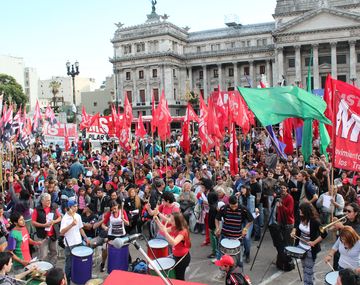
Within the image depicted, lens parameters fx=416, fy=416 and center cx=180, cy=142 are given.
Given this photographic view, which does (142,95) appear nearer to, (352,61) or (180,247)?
(352,61)

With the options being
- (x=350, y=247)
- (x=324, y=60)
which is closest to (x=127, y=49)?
(x=324, y=60)

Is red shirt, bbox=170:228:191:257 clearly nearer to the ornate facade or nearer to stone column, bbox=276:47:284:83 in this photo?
the ornate facade

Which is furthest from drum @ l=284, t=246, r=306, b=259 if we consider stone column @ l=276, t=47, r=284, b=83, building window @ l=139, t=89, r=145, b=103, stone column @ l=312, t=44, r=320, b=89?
building window @ l=139, t=89, r=145, b=103

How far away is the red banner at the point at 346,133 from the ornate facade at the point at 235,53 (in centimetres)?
5026

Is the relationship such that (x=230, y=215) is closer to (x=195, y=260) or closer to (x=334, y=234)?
(x=195, y=260)

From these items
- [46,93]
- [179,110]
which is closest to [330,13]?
[179,110]

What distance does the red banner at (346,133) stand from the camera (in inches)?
307

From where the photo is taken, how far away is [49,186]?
1045cm

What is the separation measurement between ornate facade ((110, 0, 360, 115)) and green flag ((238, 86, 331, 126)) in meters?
47.7

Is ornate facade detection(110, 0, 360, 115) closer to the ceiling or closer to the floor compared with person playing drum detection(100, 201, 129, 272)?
closer to the ceiling

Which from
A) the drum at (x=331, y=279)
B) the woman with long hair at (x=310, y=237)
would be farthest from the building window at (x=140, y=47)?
the drum at (x=331, y=279)

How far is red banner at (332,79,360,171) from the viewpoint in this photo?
7809mm

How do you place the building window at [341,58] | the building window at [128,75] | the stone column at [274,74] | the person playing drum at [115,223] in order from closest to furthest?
1. the person playing drum at [115,223]
2. the building window at [341,58]
3. the stone column at [274,74]
4. the building window at [128,75]

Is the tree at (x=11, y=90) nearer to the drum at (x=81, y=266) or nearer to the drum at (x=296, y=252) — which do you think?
the drum at (x=81, y=266)
